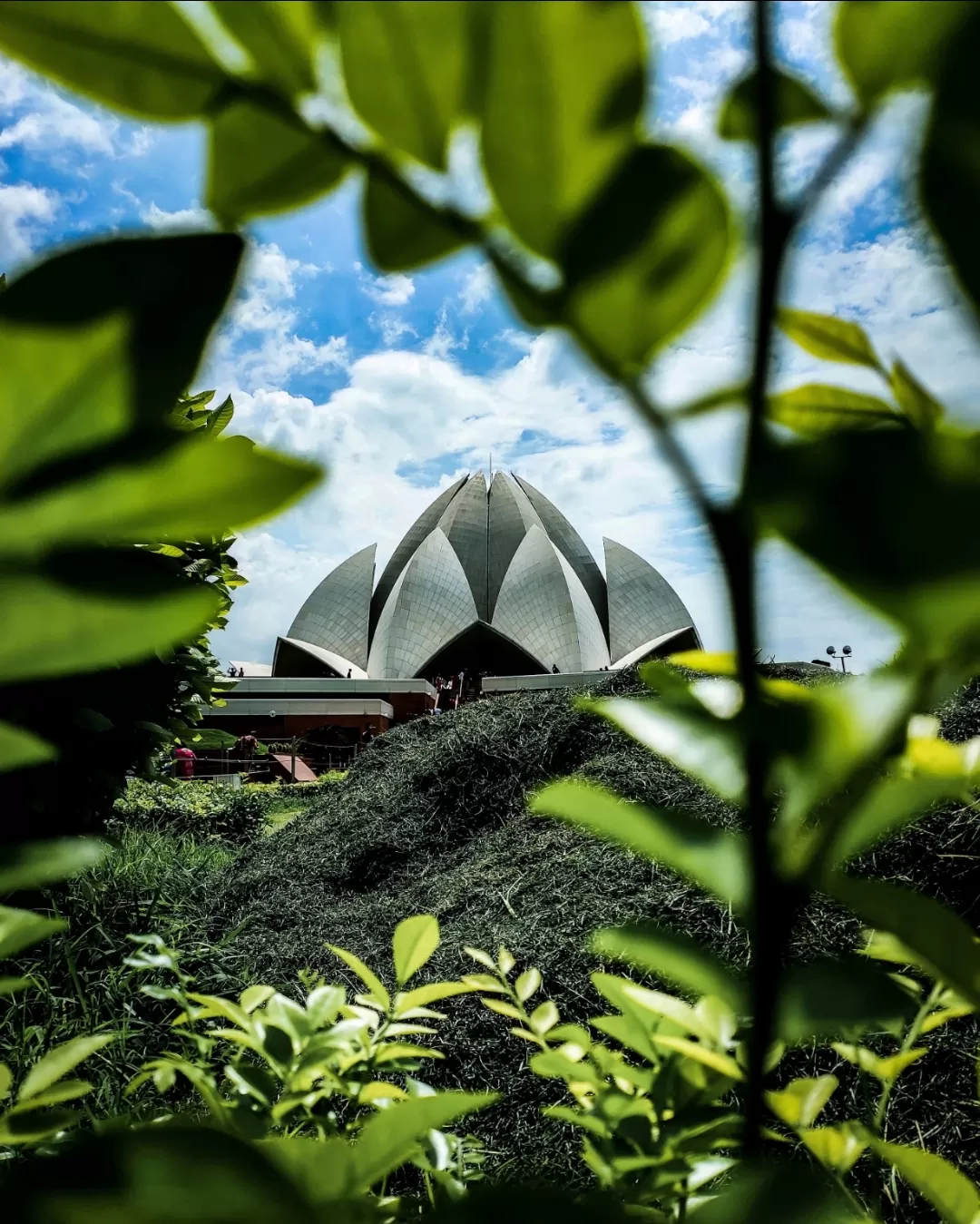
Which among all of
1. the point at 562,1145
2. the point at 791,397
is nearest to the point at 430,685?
the point at 562,1145

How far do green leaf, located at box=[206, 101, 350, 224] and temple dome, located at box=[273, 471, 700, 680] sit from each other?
16461 mm

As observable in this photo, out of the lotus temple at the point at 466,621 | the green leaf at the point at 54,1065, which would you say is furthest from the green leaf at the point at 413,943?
the lotus temple at the point at 466,621

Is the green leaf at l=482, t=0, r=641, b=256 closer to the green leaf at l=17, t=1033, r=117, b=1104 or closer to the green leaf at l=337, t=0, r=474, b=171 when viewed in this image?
the green leaf at l=337, t=0, r=474, b=171

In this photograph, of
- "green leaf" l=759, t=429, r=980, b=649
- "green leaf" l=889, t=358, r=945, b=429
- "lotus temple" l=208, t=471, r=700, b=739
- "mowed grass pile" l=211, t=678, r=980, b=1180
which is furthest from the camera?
"lotus temple" l=208, t=471, r=700, b=739

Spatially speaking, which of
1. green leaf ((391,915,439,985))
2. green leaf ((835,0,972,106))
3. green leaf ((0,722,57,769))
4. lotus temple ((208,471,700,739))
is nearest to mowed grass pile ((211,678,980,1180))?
green leaf ((391,915,439,985))

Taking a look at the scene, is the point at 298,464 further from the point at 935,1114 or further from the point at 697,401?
the point at 935,1114

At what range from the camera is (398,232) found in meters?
0.20

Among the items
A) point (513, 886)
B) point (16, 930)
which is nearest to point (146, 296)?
point (16, 930)

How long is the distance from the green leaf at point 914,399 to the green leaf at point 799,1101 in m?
0.25

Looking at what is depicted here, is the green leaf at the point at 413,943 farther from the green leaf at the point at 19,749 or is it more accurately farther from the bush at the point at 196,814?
the bush at the point at 196,814

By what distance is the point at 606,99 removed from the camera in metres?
0.15

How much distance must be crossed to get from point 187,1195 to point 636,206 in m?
0.20

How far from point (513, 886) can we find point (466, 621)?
14.9m

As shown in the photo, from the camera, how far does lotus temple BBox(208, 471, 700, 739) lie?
16734 mm
